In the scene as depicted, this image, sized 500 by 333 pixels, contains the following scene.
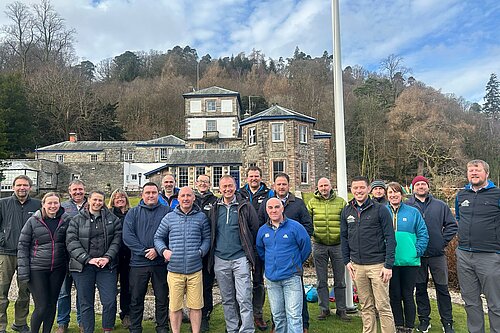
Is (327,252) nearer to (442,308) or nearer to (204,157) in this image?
(442,308)

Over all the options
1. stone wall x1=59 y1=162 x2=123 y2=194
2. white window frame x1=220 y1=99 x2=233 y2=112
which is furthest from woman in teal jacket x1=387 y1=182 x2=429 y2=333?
stone wall x1=59 y1=162 x2=123 y2=194

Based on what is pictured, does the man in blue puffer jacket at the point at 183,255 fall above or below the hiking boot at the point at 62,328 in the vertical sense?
above

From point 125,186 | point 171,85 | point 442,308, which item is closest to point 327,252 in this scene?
point 442,308

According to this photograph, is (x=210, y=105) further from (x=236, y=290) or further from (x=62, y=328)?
(x=236, y=290)

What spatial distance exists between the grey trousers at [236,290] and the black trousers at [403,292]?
6.06 feet

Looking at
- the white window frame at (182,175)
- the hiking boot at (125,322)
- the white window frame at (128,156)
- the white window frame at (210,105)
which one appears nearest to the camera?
the hiking boot at (125,322)

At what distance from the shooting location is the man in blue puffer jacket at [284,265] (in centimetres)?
399

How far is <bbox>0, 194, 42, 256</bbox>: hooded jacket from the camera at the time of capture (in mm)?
4750

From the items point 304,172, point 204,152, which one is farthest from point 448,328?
point 204,152

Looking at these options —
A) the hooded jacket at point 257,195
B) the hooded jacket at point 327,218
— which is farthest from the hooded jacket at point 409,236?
the hooded jacket at point 257,195

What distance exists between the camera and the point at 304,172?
25.1 metres

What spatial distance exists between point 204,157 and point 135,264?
25392mm

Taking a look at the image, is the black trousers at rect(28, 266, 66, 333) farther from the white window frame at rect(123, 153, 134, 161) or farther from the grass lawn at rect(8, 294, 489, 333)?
the white window frame at rect(123, 153, 134, 161)

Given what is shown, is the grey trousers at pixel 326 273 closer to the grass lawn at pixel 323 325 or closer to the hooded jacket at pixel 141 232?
the grass lawn at pixel 323 325
